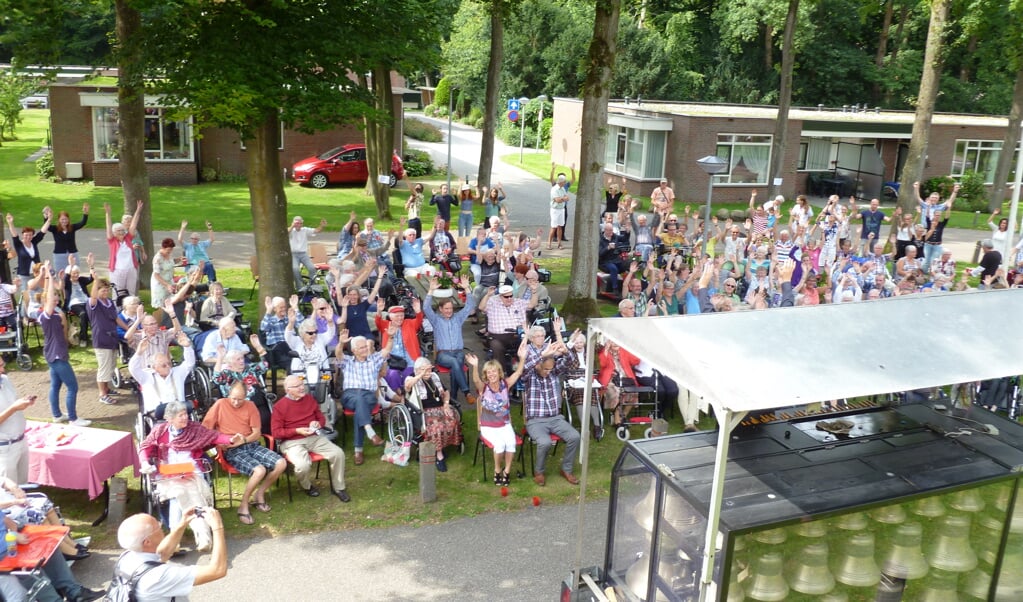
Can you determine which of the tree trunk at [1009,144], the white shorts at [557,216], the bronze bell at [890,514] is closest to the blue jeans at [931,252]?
the white shorts at [557,216]

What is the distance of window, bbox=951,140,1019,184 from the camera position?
108ft

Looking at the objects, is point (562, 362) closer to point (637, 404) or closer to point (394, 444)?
point (637, 404)

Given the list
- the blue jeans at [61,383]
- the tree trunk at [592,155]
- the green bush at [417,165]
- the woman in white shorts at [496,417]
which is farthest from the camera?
the green bush at [417,165]

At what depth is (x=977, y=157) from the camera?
33281mm

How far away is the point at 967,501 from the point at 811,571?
1.26 metres

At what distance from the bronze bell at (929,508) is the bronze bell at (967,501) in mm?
94

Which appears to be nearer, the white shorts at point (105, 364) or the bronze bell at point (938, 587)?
the bronze bell at point (938, 587)

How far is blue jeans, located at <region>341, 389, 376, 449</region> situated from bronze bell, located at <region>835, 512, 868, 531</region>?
5.26 metres

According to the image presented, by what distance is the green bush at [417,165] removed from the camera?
31438 millimetres

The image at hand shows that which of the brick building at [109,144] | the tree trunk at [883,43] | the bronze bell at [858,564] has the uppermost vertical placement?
the tree trunk at [883,43]

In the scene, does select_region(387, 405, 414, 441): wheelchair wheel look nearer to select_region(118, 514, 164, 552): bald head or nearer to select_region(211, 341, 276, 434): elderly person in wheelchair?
select_region(211, 341, 276, 434): elderly person in wheelchair

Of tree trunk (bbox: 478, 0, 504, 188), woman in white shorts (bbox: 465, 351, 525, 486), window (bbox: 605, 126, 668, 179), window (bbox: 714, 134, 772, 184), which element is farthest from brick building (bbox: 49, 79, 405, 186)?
woman in white shorts (bbox: 465, 351, 525, 486)

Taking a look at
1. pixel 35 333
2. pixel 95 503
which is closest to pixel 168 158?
pixel 35 333

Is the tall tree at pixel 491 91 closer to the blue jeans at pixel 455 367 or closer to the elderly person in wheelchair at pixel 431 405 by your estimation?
the blue jeans at pixel 455 367
